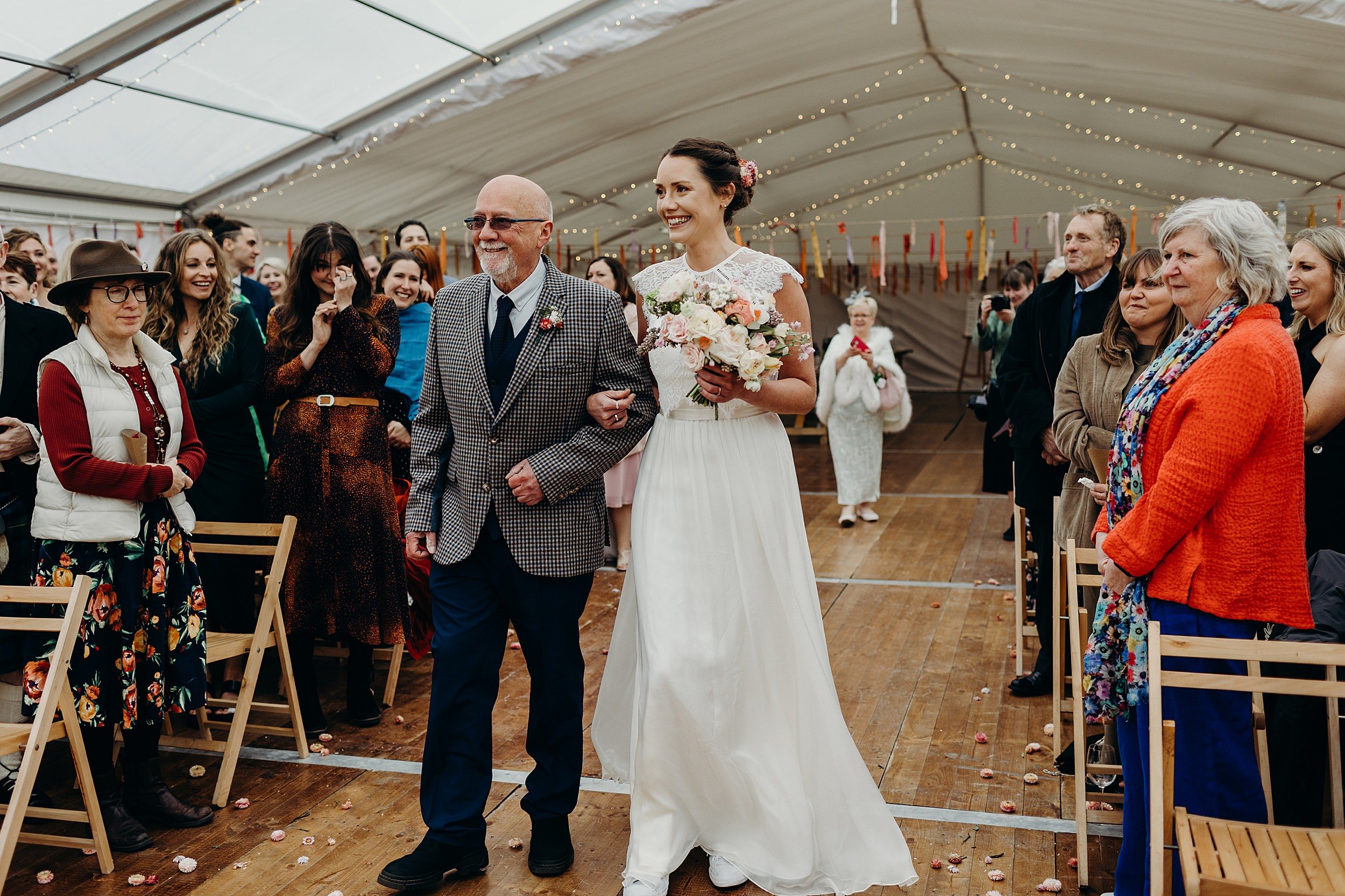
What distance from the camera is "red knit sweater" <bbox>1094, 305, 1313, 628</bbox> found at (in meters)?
2.28

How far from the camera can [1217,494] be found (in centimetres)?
231

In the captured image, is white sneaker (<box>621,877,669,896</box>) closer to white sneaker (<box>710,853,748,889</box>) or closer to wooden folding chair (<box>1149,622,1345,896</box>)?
white sneaker (<box>710,853,748,889</box>)

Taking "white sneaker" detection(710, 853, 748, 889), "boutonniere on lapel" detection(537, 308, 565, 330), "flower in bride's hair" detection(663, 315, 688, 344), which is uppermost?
"boutonniere on lapel" detection(537, 308, 565, 330)

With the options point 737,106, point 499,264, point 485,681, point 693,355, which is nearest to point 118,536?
point 485,681

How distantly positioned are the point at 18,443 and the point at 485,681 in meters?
1.81

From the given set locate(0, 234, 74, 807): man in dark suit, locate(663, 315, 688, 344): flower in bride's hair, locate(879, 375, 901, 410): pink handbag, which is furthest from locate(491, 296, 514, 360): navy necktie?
locate(879, 375, 901, 410): pink handbag

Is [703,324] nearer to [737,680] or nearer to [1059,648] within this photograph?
[737,680]

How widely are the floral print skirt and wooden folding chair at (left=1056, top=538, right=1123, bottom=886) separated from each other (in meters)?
2.65

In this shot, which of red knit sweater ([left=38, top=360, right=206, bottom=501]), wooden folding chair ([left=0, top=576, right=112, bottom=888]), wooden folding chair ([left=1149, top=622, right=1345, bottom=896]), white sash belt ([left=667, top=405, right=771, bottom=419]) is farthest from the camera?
red knit sweater ([left=38, top=360, right=206, bottom=501])

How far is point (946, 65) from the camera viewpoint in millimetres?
10164

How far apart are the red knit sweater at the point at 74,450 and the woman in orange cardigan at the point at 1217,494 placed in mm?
2741

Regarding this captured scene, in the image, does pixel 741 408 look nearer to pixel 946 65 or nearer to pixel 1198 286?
pixel 1198 286

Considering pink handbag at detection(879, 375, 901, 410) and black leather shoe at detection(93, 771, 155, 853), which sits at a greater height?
pink handbag at detection(879, 375, 901, 410)

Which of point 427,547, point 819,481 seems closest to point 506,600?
point 427,547
